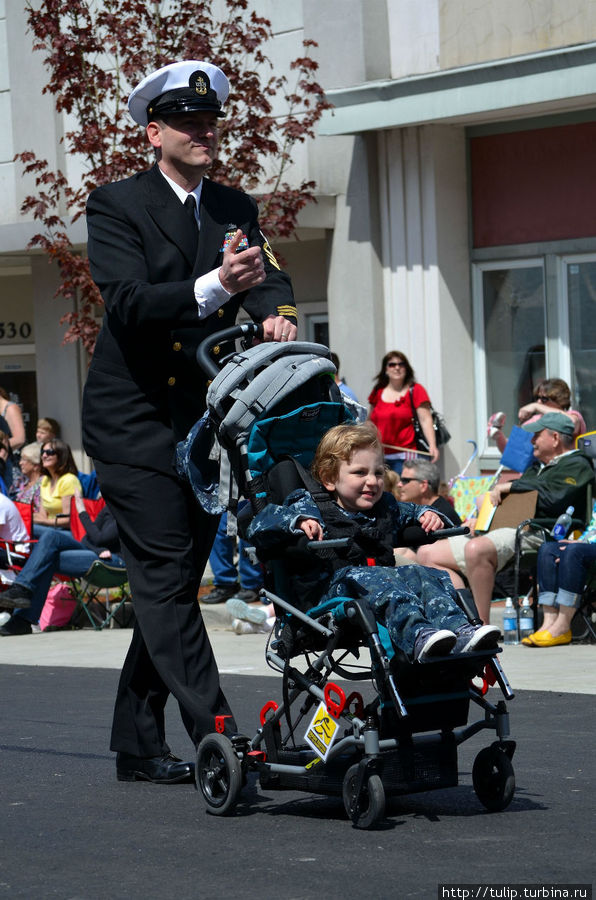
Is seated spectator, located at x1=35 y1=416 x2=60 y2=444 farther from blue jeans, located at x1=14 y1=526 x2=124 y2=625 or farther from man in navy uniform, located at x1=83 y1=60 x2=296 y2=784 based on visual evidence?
man in navy uniform, located at x1=83 y1=60 x2=296 y2=784

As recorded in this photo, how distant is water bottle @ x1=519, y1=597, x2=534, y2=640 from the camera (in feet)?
36.7

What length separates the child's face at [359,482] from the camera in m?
5.87

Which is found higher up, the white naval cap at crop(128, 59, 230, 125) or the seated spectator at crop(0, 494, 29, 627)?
the white naval cap at crop(128, 59, 230, 125)

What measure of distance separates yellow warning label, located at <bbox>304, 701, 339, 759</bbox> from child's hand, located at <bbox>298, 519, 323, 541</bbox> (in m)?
0.53

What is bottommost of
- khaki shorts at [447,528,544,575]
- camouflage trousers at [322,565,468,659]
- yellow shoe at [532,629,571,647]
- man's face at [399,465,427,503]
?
yellow shoe at [532,629,571,647]

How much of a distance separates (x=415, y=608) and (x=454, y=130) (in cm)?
1068

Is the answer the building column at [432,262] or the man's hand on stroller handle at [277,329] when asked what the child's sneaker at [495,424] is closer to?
the building column at [432,262]

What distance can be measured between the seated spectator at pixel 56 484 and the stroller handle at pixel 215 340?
8.77 metres

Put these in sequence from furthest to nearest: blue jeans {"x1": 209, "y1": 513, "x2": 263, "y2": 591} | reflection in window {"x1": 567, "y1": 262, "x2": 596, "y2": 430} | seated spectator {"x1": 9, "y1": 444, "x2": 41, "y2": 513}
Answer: seated spectator {"x1": 9, "y1": 444, "x2": 41, "y2": 513} < reflection in window {"x1": 567, "y1": 262, "x2": 596, "y2": 430} < blue jeans {"x1": 209, "y1": 513, "x2": 263, "y2": 591}

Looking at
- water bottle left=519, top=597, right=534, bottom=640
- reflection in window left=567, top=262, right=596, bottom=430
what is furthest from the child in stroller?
reflection in window left=567, top=262, right=596, bottom=430

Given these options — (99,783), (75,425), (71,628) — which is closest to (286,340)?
(99,783)

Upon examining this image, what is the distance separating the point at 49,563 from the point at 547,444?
13.2 feet

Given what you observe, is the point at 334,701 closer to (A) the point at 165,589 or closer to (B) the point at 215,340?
(A) the point at 165,589

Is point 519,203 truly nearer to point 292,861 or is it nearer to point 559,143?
point 559,143
